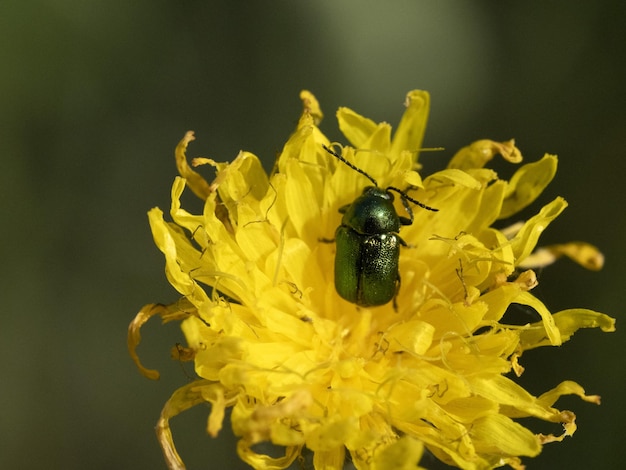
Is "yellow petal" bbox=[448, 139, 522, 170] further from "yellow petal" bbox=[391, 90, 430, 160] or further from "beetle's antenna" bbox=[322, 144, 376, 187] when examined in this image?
"beetle's antenna" bbox=[322, 144, 376, 187]

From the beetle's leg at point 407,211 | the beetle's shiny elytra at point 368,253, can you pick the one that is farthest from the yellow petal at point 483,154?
the beetle's shiny elytra at point 368,253

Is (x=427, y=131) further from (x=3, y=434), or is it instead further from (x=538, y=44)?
(x=3, y=434)

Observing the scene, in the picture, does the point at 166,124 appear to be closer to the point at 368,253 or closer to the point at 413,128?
the point at 413,128

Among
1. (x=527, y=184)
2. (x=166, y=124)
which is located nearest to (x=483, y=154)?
(x=527, y=184)

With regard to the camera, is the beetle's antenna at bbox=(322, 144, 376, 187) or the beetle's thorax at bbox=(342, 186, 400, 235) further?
the beetle's antenna at bbox=(322, 144, 376, 187)

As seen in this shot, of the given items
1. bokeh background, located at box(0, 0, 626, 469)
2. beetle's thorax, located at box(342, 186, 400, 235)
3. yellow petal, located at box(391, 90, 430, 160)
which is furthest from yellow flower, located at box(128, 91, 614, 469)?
bokeh background, located at box(0, 0, 626, 469)

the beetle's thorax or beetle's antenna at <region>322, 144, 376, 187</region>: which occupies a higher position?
beetle's antenna at <region>322, 144, 376, 187</region>
